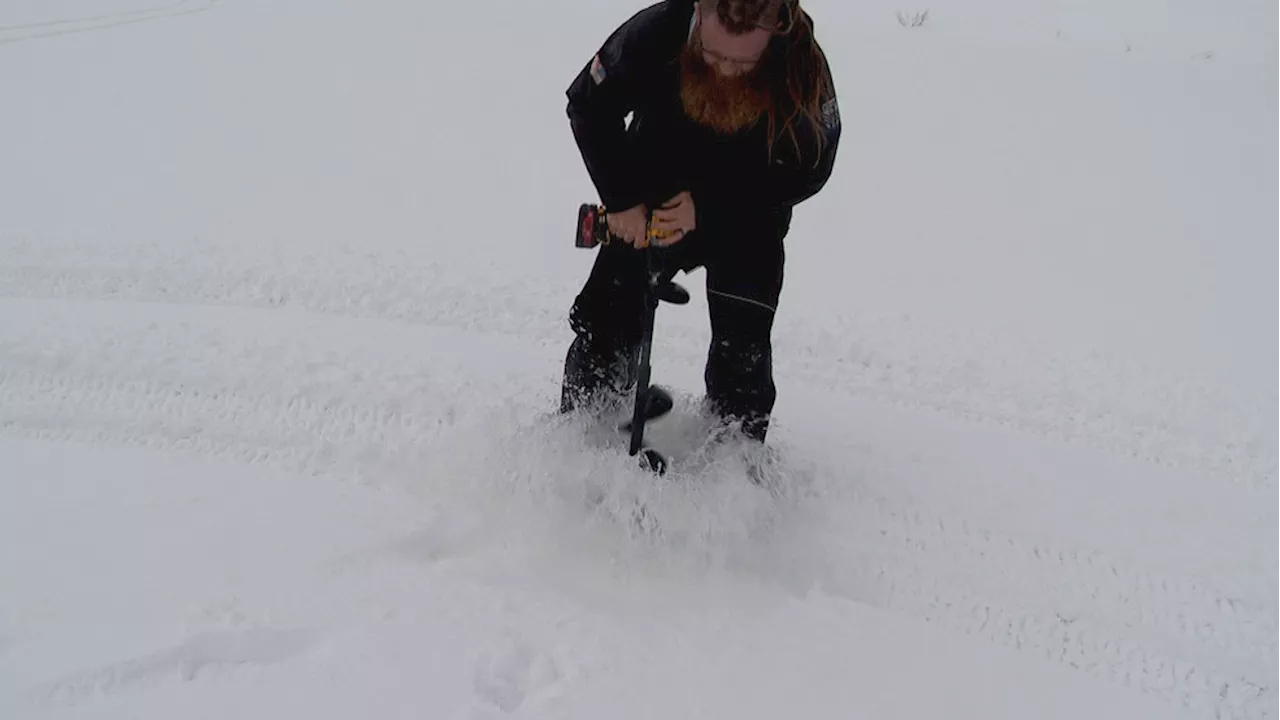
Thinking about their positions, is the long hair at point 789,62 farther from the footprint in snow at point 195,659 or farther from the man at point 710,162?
the footprint in snow at point 195,659

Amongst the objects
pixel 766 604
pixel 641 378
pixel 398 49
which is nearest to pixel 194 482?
pixel 641 378

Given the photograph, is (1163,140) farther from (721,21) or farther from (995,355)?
(721,21)

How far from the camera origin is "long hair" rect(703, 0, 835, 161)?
1581 millimetres

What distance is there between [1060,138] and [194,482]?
15.5 ft

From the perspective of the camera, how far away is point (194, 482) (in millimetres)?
2223

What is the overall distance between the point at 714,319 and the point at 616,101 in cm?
60

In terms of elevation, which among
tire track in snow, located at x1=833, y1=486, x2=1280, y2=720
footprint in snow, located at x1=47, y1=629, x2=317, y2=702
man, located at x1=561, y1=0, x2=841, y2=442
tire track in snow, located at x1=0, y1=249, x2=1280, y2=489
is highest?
man, located at x1=561, y1=0, x2=841, y2=442

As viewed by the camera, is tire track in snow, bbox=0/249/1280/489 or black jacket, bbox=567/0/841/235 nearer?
black jacket, bbox=567/0/841/235

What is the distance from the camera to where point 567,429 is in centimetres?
231

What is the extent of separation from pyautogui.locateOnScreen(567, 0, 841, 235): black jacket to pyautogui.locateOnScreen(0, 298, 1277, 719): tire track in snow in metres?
0.94

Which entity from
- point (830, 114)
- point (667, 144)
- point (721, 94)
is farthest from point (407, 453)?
point (830, 114)

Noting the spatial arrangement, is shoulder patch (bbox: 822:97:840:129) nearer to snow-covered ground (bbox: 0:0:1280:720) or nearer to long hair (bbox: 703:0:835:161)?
long hair (bbox: 703:0:835:161)

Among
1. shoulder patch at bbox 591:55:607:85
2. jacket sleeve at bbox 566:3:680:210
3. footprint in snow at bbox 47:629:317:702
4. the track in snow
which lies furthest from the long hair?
footprint in snow at bbox 47:629:317:702

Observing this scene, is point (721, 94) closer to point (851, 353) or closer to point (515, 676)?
point (515, 676)
